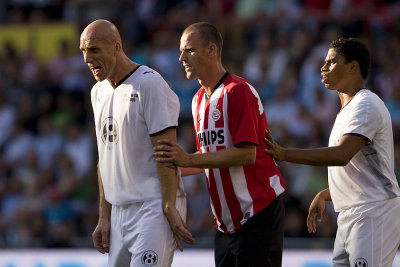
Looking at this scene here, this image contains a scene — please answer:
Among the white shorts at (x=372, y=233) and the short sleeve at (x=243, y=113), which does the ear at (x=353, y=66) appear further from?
the white shorts at (x=372, y=233)

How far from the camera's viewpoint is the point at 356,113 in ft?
20.0

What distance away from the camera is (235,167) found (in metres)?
6.16

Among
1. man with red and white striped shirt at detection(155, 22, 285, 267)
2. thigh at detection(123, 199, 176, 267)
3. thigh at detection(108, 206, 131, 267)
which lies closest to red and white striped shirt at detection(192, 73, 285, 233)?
man with red and white striped shirt at detection(155, 22, 285, 267)

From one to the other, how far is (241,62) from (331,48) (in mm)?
7074

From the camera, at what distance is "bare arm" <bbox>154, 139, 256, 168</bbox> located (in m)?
5.82

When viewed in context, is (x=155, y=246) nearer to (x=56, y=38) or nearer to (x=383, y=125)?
(x=383, y=125)

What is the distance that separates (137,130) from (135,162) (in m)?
0.24

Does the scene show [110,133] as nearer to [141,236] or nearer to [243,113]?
[141,236]

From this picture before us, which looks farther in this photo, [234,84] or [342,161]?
[234,84]

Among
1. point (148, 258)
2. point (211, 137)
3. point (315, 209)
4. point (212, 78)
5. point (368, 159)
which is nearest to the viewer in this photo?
point (148, 258)

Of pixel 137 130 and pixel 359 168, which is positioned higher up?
pixel 137 130

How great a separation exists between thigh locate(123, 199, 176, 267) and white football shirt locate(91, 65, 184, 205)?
0.36 ft

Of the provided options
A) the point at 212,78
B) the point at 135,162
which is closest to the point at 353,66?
the point at 212,78

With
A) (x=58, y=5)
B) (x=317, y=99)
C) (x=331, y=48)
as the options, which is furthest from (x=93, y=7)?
(x=331, y=48)
